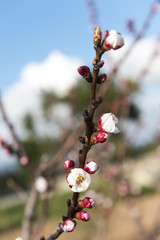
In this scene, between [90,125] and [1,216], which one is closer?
[90,125]

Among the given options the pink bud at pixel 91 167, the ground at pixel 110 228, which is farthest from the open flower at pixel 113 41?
the ground at pixel 110 228

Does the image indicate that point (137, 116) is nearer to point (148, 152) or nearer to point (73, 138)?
point (148, 152)

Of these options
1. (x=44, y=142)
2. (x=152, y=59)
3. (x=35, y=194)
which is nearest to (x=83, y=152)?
(x=35, y=194)

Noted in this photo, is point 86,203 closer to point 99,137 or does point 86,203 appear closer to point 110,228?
point 99,137

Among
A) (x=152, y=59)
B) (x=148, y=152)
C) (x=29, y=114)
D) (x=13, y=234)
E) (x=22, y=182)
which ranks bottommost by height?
(x=152, y=59)

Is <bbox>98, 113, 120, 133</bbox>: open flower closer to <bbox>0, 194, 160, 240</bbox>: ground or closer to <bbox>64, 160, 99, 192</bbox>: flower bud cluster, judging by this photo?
<bbox>64, 160, 99, 192</bbox>: flower bud cluster

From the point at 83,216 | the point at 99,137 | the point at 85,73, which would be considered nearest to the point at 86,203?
the point at 83,216
